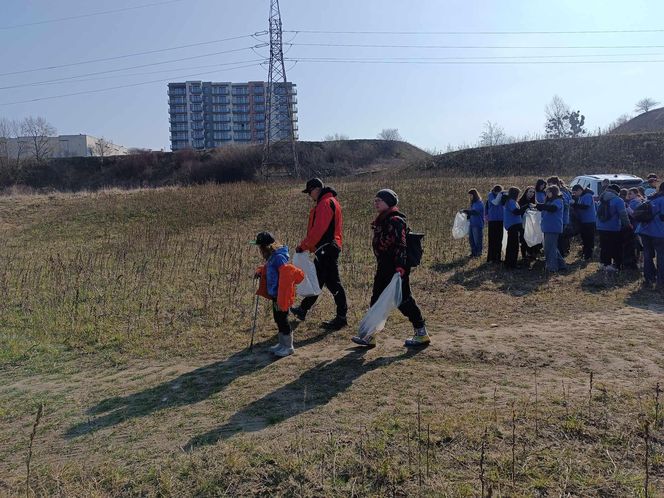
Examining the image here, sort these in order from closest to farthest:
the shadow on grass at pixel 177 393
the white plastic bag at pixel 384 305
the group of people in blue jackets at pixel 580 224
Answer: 1. the shadow on grass at pixel 177 393
2. the white plastic bag at pixel 384 305
3. the group of people in blue jackets at pixel 580 224

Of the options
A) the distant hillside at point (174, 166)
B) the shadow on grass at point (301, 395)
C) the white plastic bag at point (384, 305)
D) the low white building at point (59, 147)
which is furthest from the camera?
the low white building at point (59, 147)

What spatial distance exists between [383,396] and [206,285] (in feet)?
19.5

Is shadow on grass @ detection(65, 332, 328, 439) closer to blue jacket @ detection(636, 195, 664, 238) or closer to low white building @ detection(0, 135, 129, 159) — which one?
blue jacket @ detection(636, 195, 664, 238)

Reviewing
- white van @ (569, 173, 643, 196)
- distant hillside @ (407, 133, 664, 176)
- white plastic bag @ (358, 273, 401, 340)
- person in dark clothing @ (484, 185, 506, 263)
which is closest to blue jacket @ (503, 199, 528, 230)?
person in dark clothing @ (484, 185, 506, 263)

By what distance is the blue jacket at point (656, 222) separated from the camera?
8.35 m

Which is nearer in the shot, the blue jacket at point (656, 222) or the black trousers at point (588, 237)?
the blue jacket at point (656, 222)

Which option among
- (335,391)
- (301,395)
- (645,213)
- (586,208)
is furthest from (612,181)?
(301,395)

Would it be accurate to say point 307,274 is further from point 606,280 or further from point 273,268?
point 606,280

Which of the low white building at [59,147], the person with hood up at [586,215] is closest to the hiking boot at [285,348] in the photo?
the person with hood up at [586,215]

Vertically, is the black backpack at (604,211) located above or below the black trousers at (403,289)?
above

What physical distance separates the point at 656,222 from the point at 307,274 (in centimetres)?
570

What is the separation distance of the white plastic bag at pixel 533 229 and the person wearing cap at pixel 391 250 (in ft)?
17.8

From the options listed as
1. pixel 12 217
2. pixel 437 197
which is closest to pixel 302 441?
pixel 437 197

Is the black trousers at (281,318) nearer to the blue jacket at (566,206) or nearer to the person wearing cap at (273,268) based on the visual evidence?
the person wearing cap at (273,268)
